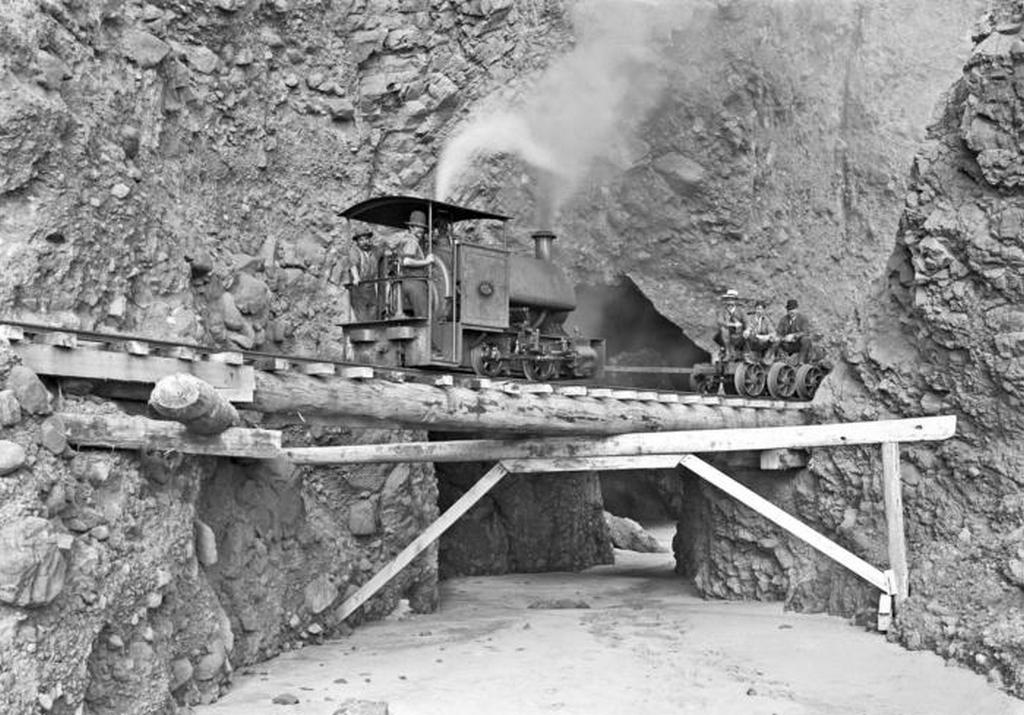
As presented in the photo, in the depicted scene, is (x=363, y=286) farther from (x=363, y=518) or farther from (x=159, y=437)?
(x=159, y=437)

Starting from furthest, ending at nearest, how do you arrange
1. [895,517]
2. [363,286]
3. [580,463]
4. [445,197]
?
[445,197]
[363,286]
[580,463]
[895,517]

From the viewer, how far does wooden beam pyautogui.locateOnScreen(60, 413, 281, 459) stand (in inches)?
311

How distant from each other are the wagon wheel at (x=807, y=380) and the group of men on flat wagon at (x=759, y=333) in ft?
1.01

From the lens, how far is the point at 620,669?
1076 cm

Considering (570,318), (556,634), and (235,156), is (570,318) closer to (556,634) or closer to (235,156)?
(235,156)

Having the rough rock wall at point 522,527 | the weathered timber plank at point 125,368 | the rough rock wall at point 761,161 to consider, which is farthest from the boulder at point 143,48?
the rough rock wall at point 522,527

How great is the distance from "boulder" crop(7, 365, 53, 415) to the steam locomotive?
5.95 m

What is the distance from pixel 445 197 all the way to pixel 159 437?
1101 centimetres

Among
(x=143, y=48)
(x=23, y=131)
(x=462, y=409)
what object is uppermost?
(x=143, y=48)

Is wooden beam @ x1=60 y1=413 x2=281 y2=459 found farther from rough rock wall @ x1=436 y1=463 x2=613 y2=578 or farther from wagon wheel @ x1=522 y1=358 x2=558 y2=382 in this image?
rough rock wall @ x1=436 y1=463 x2=613 y2=578

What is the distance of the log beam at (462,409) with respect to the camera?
31.7 feet

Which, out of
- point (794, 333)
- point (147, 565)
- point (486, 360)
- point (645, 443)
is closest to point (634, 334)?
point (794, 333)

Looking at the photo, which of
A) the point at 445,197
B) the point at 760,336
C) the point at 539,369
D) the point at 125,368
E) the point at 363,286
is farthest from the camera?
the point at 445,197

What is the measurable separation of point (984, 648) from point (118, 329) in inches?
362
